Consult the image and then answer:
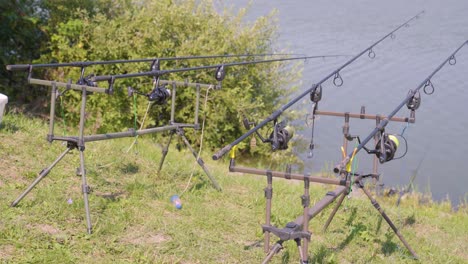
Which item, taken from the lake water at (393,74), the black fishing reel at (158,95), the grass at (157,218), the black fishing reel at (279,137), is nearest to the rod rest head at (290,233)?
the black fishing reel at (279,137)

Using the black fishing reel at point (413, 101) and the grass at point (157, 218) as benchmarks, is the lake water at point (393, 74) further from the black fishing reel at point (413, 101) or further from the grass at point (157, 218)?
the black fishing reel at point (413, 101)

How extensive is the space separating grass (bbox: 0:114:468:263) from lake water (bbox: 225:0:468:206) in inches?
129

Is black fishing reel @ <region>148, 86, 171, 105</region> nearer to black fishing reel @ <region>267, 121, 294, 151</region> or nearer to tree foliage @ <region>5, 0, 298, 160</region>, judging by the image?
black fishing reel @ <region>267, 121, 294, 151</region>

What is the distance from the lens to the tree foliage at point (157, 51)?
9930 mm

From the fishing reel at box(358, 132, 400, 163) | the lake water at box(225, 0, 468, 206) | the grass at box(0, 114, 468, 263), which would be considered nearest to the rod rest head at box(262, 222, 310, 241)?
the fishing reel at box(358, 132, 400, 163)

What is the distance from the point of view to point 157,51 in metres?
10.1

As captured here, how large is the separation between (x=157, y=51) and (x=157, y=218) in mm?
4995

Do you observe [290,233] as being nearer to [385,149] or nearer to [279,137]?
[279,137]

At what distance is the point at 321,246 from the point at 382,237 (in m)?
0.83

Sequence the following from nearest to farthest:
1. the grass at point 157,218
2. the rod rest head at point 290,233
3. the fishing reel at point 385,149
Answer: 1. the rod rest head at point 290,233
2. the fishing reel at point 385,149
3. the grass at point 157,218

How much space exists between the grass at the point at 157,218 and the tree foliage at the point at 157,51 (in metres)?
2.34

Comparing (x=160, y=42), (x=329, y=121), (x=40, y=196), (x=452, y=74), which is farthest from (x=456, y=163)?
(x=40, y=196)

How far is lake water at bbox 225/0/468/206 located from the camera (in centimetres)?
1093

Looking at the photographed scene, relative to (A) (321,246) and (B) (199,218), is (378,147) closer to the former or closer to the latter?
(A) (321,246)
